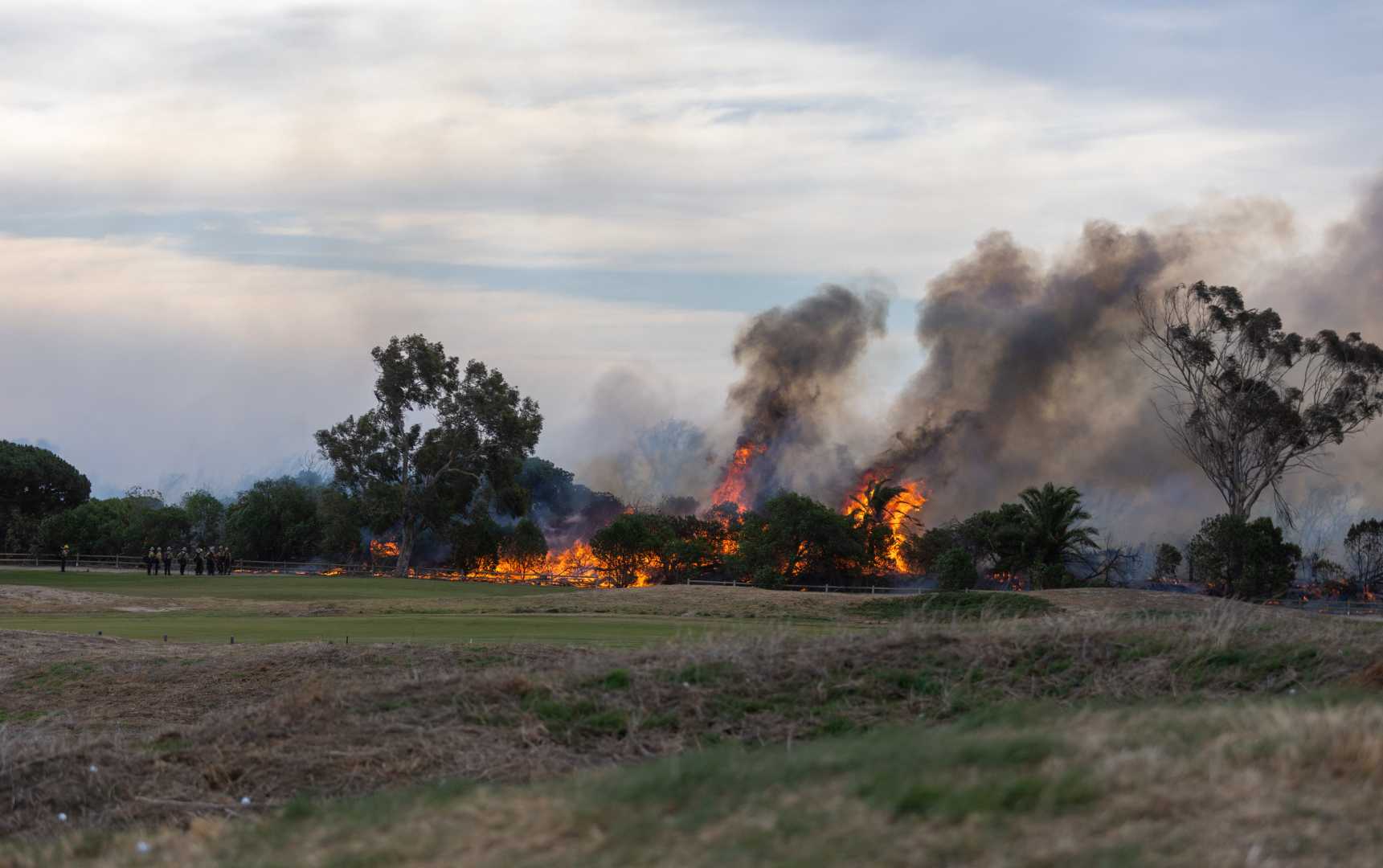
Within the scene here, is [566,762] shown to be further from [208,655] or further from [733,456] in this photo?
[733,456]

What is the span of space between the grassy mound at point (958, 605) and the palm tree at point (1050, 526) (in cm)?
1312

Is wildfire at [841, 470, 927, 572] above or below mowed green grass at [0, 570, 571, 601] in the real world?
above

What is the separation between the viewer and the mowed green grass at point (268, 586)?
52656 mm

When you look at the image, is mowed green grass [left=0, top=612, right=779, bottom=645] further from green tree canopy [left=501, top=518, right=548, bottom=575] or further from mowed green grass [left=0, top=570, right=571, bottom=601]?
green tree canopy [left=501, top=518, right=548, bottom=575]

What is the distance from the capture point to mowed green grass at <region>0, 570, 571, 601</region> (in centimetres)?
5266

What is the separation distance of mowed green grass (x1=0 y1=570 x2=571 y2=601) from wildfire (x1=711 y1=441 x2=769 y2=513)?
33529 mm

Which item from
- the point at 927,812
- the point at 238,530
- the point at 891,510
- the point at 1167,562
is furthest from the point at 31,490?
the point at 927,812

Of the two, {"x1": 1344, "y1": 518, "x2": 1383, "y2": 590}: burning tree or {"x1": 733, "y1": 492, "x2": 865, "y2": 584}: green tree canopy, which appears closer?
{"x1": 733, "y1": 492, "x2": 865, "y2": 584}: green tree canopy

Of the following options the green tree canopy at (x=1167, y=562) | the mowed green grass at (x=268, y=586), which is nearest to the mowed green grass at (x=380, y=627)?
the mowed green grass at (x=268, y=586)

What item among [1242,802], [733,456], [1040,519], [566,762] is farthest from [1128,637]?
[733,456]

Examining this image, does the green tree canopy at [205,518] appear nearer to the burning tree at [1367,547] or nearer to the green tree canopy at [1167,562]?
the green tree canopy at [1167,562]

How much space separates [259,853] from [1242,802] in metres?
5.17

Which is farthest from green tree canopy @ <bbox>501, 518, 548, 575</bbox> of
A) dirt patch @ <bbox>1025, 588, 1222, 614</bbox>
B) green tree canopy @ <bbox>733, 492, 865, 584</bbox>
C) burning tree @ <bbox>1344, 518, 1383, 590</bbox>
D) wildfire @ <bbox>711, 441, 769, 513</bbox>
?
burning tree @ <bbox>1344, 518, 1383, 590</bbox>

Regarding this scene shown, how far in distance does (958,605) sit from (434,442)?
167ft
